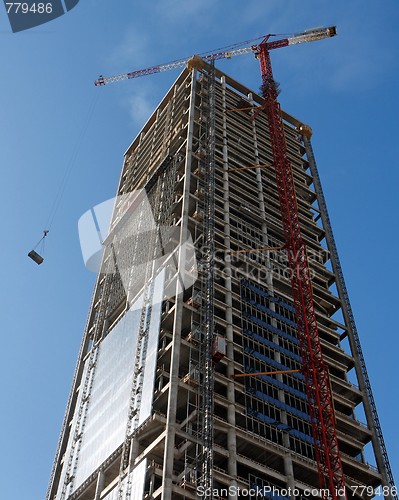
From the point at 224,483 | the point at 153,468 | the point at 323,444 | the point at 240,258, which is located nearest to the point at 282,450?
the point at 323,444

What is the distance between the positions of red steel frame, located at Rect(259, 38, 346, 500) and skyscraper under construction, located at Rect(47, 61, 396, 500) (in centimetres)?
111

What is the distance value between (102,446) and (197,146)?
47.8 m

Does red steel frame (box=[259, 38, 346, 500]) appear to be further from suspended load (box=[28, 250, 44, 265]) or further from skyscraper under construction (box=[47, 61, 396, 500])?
suspended load (box=[28, 250, 44, 265])

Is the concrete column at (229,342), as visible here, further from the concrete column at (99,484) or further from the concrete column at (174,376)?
the concrete column at (99,484)

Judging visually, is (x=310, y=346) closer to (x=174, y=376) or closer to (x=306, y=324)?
(x=306, y=324)

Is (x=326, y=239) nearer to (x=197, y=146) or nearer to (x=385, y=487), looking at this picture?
(x=197, y=146)

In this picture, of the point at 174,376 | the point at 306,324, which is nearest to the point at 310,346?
the point at 306,324

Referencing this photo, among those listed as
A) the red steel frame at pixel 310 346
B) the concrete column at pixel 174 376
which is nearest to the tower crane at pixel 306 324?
the red steel frame at pixel 310 346

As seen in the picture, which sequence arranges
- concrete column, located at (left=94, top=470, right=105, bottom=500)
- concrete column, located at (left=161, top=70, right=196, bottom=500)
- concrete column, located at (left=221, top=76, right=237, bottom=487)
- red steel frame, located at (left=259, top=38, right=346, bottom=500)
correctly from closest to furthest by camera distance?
1. concrete column, located at (left=161, top=70, right=196, bottom=500)
2. concrete column, located at (left=221, top=76, right=237, bottom=487)
3. red steel frame, located at (left=259, top=38, right=346, bottom=500)
4. concrete column, located at (left=94, top=470, right=105, bottom=500)

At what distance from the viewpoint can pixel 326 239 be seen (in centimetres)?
10450

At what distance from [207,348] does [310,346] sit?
12.1 m

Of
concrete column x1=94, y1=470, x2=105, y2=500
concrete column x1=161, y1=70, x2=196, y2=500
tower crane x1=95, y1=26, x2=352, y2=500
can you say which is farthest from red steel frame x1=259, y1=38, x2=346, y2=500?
concrete column x1=94, y1=470, x2=105, y2=500

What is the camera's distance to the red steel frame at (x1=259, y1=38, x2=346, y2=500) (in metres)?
62.9

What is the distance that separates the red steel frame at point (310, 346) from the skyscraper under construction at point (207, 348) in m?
1.11
